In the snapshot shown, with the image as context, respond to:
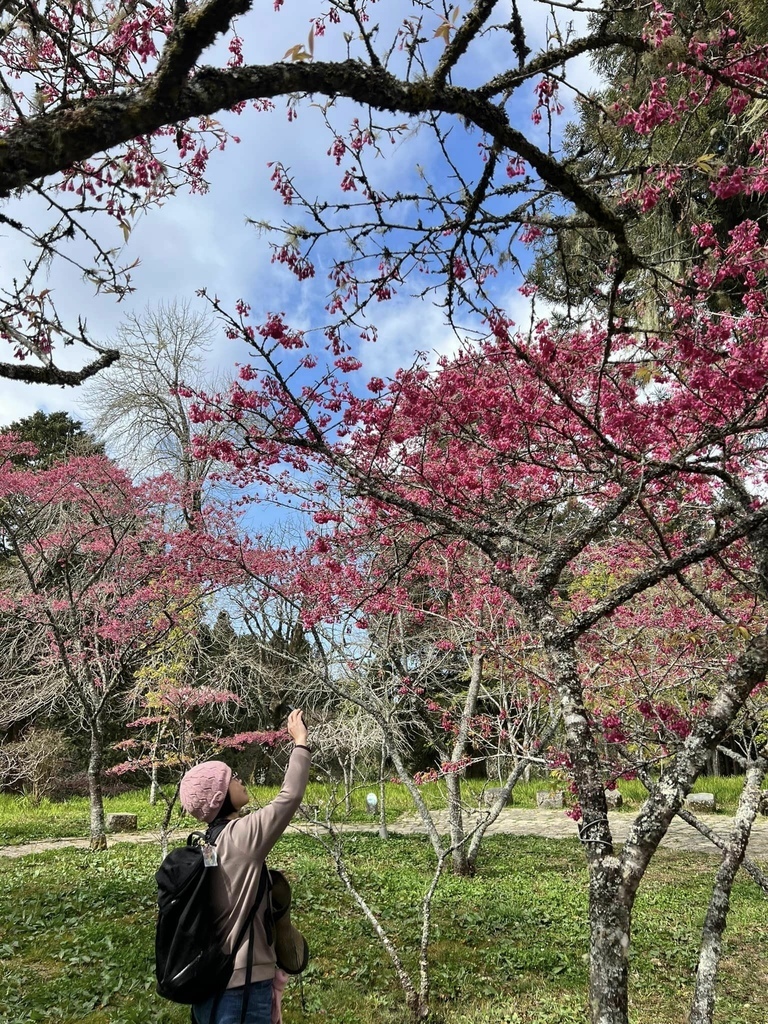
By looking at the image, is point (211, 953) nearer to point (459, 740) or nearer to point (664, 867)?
point (459, 740)

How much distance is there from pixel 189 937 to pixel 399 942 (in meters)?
4.16

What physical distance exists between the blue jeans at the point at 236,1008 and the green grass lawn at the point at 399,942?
8.16 feet

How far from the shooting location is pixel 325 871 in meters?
8.27

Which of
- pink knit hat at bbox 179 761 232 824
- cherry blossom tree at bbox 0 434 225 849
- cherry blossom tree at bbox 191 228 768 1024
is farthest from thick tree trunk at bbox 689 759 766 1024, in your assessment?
cherry blossom tree at bbox 0 434 225 849

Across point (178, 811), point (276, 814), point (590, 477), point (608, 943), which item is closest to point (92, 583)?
point (178, 811)

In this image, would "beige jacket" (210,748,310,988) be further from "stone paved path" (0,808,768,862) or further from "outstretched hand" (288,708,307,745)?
"stone paved path" (0,808,768,862)

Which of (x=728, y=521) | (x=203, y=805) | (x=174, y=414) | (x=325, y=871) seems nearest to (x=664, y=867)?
(x=325, y=871)

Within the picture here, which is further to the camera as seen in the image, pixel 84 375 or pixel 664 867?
pixel 664 867

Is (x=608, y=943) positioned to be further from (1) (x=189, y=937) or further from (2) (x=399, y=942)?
(2) (x=399, y=942)

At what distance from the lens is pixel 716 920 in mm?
3002

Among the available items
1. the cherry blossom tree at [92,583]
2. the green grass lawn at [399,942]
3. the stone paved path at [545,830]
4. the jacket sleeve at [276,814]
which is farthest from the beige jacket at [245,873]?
the stone paved path at [545,830]

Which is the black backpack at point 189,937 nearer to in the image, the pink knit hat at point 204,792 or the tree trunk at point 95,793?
the pink knit hat at point 204,792

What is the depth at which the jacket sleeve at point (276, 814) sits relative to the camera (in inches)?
89.4

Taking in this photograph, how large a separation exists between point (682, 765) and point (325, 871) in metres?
7.04
